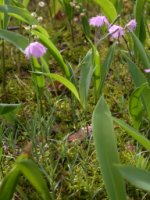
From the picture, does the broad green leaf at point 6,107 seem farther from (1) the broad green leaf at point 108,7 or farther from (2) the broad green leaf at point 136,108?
(1) the broad green leaf at point 108,7

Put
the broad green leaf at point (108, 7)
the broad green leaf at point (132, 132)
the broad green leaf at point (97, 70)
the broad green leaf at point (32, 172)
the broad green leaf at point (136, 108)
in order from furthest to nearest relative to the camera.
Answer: the broad green leaf at point (108, 7), the broad green leaf at point (97, 70), the broad green leaf at point (136, 108), the broad green leaf at point (132, 132), the broad green leaf at point (32, 172)

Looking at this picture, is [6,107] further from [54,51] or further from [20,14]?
[20,14]

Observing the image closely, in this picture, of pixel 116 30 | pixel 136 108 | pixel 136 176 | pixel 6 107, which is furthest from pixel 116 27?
pixel 136 176

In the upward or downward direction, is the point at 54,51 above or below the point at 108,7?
below

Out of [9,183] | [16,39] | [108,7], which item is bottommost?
[9,183]

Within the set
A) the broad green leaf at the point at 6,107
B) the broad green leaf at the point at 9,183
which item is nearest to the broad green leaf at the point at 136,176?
the broad green leaf at the point at 9,183

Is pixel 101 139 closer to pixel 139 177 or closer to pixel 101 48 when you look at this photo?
pixel 139 177
